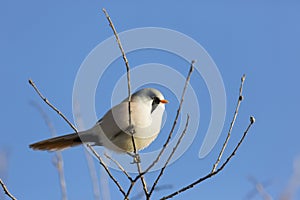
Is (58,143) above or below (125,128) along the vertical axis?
above

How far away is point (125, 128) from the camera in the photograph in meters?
4.02

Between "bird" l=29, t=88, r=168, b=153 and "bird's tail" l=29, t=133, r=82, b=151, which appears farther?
"bird's tail" l=29, t=133, r=82, b=151

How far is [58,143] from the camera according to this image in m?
4.36

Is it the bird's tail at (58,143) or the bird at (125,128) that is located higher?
the bird's tail at (58,143)

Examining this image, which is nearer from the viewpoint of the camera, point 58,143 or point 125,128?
point 125,128

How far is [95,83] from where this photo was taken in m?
3.58

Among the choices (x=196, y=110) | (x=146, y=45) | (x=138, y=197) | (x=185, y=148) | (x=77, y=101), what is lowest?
(x=138, y=197)

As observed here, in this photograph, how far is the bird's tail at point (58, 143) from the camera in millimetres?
4316

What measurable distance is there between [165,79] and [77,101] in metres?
0.76

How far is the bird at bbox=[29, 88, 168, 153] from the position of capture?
13.4 ft

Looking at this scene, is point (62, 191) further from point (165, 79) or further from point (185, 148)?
point (165, 79)

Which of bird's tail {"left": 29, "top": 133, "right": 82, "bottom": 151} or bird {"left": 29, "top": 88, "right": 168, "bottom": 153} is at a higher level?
bird's tail {"left": 29, "top": 133, "right": 82, "bottom": 151}

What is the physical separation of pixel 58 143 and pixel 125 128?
28.2 inches

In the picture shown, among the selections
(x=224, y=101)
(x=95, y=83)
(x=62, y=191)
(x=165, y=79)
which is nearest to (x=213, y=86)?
(x=224, y=101)
